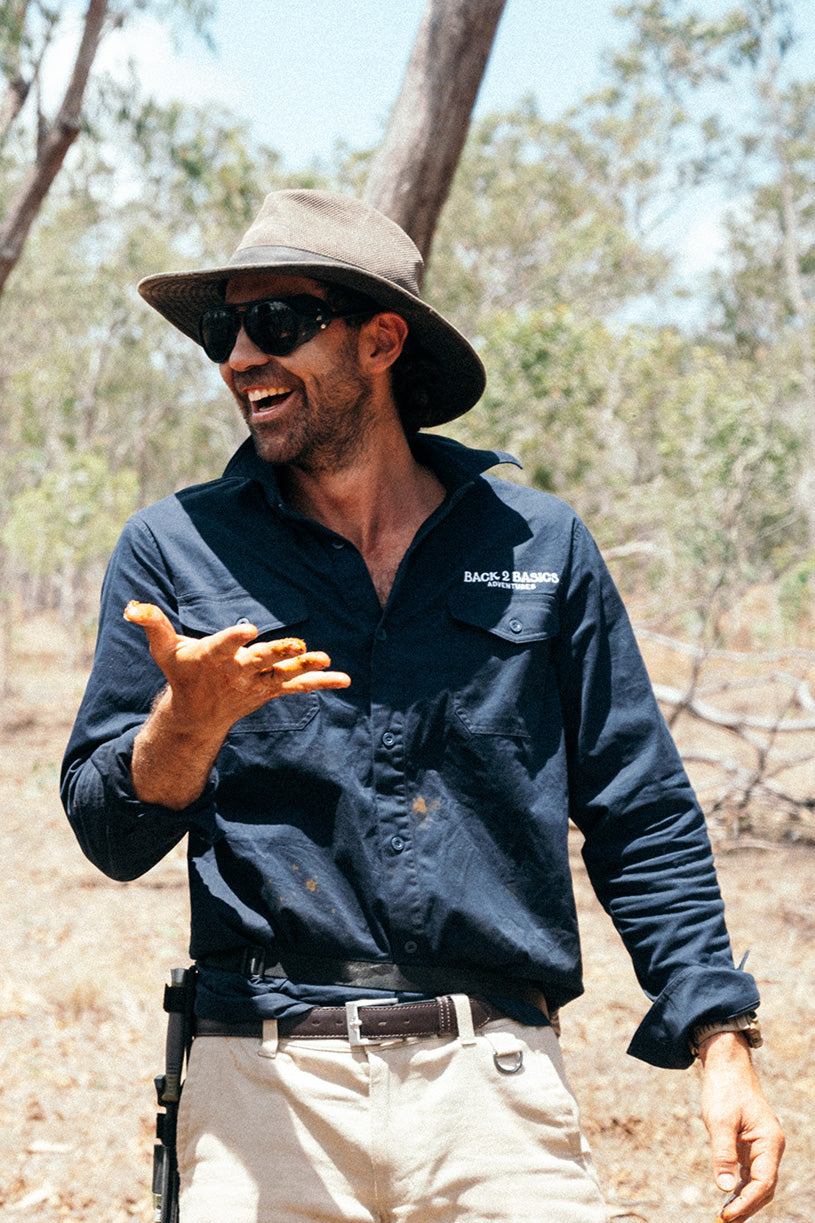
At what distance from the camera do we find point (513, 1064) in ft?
5.85

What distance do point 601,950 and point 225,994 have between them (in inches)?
184

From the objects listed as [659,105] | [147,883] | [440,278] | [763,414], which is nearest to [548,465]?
[763,414]

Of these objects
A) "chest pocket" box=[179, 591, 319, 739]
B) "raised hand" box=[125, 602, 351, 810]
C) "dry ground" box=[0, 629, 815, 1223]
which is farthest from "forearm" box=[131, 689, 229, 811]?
"dry ground" box=[0, 629, 815, 1223]

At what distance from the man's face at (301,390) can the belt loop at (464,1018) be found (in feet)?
3.02

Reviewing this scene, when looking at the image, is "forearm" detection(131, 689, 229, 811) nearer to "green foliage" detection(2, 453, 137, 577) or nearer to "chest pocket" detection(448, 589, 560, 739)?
"chest pocket" detection(448, 589, 560, 739)

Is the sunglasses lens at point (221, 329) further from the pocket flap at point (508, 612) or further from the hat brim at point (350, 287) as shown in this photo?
the pocket flap at point (508, 612)

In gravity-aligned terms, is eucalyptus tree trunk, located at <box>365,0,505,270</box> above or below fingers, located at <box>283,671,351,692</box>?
above

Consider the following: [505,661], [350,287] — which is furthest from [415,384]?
[505,661]

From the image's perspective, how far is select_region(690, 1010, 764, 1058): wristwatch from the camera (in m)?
1.78

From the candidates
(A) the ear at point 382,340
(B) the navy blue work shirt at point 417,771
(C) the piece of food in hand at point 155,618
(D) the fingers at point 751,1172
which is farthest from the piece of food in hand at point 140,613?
(D) the fingers at point 751,1172

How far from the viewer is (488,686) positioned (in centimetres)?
190

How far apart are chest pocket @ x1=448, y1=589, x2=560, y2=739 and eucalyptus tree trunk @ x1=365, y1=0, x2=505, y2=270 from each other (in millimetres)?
2629

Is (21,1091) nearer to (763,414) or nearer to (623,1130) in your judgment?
(623,1130)

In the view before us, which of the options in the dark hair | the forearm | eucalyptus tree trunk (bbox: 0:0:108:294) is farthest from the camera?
eucalyptus tree trunk (bbox: 0:0:108:294)
